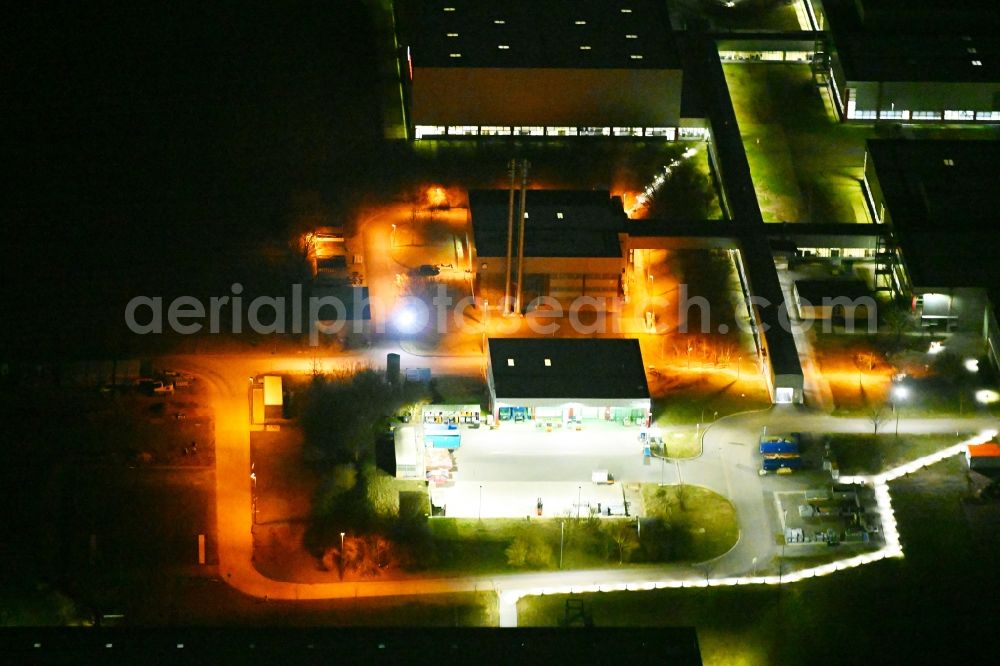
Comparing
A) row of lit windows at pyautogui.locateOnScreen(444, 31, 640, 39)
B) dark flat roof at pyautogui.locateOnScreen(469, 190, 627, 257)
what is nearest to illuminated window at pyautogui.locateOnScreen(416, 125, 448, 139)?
row of lit windows at pyautogui.locateOnScreen(444, 31, 640, 39)

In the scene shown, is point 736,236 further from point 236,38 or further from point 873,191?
point 236,38

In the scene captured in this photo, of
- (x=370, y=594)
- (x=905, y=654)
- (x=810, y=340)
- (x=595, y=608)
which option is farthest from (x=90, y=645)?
(x=810, y=340)

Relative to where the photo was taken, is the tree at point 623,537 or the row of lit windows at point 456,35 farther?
the row of lit windows at point 456,35

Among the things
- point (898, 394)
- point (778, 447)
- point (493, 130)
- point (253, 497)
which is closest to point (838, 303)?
point (898, 394)

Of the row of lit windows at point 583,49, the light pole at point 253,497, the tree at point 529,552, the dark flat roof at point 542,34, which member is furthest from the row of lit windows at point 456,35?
the tree at point 529,552

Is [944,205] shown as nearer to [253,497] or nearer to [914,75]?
[914,75]

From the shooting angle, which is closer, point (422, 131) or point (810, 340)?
point (810, 340)

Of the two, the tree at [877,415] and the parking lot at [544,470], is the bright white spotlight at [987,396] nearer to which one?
the tree at [877,415]
